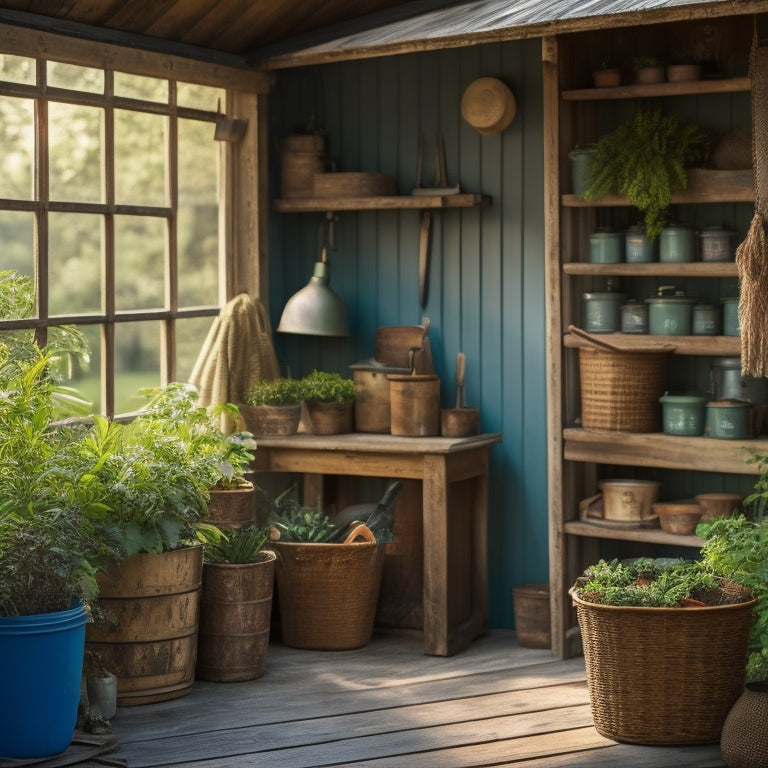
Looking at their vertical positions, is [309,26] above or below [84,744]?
above

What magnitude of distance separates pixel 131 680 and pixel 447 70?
9.97ft

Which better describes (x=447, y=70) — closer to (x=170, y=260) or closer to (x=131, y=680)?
(x=170, y=260)

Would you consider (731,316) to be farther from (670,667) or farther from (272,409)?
(272,409)

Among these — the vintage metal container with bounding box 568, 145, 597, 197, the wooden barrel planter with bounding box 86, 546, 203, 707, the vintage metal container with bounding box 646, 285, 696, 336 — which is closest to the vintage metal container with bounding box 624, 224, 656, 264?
the vintage metal container with bounding box 646, 285, 696, 336

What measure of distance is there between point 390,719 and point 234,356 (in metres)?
1.91

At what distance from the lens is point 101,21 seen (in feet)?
17.7

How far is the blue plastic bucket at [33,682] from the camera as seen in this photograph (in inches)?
164

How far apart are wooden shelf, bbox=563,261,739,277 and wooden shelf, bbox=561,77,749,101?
0.67 m

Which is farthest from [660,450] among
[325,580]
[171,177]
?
[171,177]

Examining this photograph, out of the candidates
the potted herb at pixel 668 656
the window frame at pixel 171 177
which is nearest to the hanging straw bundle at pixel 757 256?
the potted herb at pixel 668 656

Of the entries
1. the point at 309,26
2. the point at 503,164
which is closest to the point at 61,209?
the point at 309,26

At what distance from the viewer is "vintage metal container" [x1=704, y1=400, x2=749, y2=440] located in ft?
17.2

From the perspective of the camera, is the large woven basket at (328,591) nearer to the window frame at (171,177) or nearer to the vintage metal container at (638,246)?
the window frame at (171,177)

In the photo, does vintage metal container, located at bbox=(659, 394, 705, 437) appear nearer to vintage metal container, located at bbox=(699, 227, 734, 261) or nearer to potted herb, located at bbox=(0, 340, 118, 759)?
vintage metal container, located at bbox=(699, 227, 734, 261)
